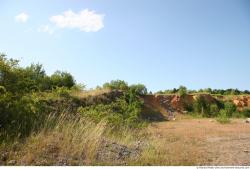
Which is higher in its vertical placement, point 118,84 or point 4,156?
point 118,84

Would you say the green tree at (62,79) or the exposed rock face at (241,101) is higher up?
the green tree at (62,79)

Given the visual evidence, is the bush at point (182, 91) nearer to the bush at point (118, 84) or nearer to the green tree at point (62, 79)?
the bush at point (118, 84)

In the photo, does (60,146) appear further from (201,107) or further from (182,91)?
(182,91)

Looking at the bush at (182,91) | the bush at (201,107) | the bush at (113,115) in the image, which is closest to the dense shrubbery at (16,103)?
the bush at (113,115)

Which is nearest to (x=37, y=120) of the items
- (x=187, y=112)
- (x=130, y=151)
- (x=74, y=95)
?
(x=130, y=151)

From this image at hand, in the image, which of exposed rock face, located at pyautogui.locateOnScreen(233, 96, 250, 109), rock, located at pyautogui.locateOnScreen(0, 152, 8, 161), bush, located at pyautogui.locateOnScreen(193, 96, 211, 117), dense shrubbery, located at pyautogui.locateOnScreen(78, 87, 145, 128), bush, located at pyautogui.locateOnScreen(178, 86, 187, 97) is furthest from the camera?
exposed rock face, located at pyautogui.locateOnScreen(233, 96, 250, 109)

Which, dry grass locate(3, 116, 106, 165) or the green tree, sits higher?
the green tree

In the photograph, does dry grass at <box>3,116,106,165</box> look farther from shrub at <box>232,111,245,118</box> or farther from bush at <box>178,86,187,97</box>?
bush at <box>178,86,187,97</box>

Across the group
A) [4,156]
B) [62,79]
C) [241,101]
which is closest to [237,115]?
[241,101]

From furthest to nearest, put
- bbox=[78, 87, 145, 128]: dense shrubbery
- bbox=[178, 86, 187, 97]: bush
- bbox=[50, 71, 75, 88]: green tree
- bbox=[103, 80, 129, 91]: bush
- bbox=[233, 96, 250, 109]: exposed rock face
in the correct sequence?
bbox=[233, 96, 250, 109]: exposed rock face → bbox=[178, 86, 187, 97]: bush → bbox=[103, 80, 129, 91]: bush → bbox=[50, 71, 75, 88]: green tree → bbox=[78, 87, 145, 128]: dense shrubbery

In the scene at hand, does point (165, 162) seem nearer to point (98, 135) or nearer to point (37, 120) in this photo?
Answer: point (98, 135)

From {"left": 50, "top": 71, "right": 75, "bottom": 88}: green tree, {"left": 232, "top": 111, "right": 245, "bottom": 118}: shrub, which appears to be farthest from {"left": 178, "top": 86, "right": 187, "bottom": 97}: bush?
{"left": 50, "top": 71, "right": 75, "bottom": 88}: green tree

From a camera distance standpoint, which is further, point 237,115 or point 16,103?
point 237,115

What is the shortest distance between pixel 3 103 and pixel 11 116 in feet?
0.97
